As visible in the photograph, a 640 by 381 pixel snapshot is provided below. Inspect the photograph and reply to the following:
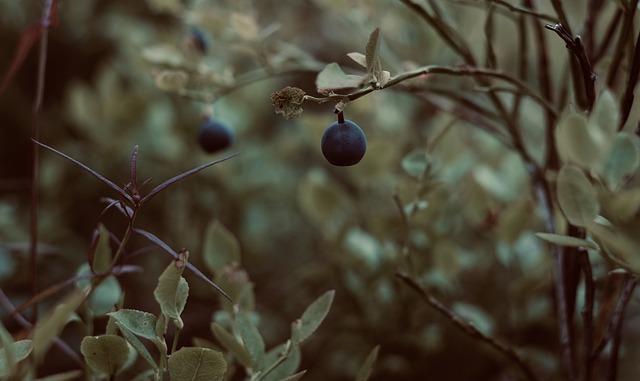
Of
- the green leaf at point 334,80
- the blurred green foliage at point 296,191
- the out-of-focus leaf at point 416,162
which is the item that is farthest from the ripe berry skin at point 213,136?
the green leaf at point 334,80

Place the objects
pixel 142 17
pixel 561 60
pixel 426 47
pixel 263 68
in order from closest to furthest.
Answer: pixel 263 68 → pixel 426 47 → pixel 561 60 → pixel 142 17

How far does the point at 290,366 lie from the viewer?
0.54 m

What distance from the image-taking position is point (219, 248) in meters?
0.66

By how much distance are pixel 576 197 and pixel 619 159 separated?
0.11ft

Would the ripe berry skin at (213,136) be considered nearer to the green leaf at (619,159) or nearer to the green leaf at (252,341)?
the green leaf at (252,341)

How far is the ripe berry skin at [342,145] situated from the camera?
0.46 metres

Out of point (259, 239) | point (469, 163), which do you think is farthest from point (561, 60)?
point (259, 239)

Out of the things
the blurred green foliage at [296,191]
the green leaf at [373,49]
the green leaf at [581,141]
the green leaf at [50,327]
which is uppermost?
the green leaf at [373,49]

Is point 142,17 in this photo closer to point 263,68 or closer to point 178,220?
point 178,220

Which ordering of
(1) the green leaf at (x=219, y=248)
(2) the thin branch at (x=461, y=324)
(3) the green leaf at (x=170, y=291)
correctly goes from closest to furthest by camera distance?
(3) the green leaf at (x=170, y=291) → (2) the thin branch at (x=461, y=324) → (1) the green leaf at (x=219, y=248)

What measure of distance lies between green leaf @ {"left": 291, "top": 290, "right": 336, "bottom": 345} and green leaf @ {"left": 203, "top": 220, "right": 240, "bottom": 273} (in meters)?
0.17

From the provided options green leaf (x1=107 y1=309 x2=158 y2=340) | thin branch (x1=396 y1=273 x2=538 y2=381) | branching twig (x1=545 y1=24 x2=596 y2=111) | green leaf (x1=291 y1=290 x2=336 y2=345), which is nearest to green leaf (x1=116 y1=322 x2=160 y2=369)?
green leaf (x1=107 y1=309 x2=158 y2=340)

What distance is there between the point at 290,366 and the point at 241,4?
0.47 metres

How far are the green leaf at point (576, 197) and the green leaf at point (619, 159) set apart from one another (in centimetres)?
1
